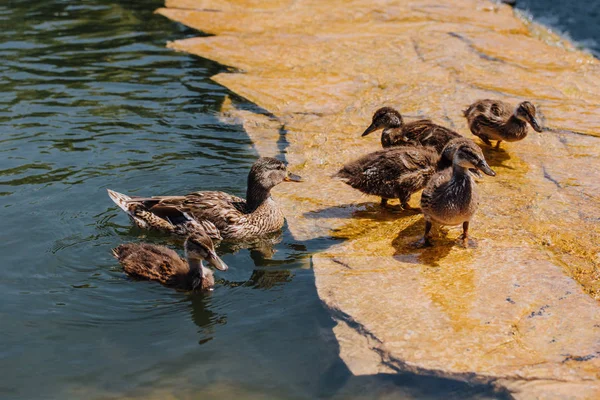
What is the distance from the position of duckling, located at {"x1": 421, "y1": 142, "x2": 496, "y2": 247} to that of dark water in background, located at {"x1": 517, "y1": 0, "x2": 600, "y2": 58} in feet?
31.6

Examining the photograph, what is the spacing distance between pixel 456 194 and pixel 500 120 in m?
2.99

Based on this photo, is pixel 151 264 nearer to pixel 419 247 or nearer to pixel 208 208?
pixel 208 208

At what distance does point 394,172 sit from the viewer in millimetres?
8289

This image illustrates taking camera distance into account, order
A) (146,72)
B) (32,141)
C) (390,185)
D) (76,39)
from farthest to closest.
Answer: 1. (76,39)
2. (146,72)
3. (32,141)
4. (390,185)

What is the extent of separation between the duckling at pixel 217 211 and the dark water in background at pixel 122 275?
238mm

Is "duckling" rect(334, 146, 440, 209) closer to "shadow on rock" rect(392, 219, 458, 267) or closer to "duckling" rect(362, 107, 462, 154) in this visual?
"shadow on rock" rect(392, 219, 458, 267)

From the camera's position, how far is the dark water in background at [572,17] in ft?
54.3

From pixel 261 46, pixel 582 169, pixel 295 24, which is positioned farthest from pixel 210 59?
pixel 582 169

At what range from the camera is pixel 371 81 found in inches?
503

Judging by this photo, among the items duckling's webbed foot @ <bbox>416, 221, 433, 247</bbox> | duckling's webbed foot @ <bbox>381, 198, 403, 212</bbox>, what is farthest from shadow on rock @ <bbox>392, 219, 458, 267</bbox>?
duckling's webbed foot @ <bbox>381, 198, 403, 212</bbox>

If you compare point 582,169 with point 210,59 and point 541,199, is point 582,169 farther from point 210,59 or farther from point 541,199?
point 210,59

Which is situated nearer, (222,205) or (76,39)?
(222,205)

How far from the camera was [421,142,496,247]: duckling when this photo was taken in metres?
7.17

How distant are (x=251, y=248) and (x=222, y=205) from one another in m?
0.66
